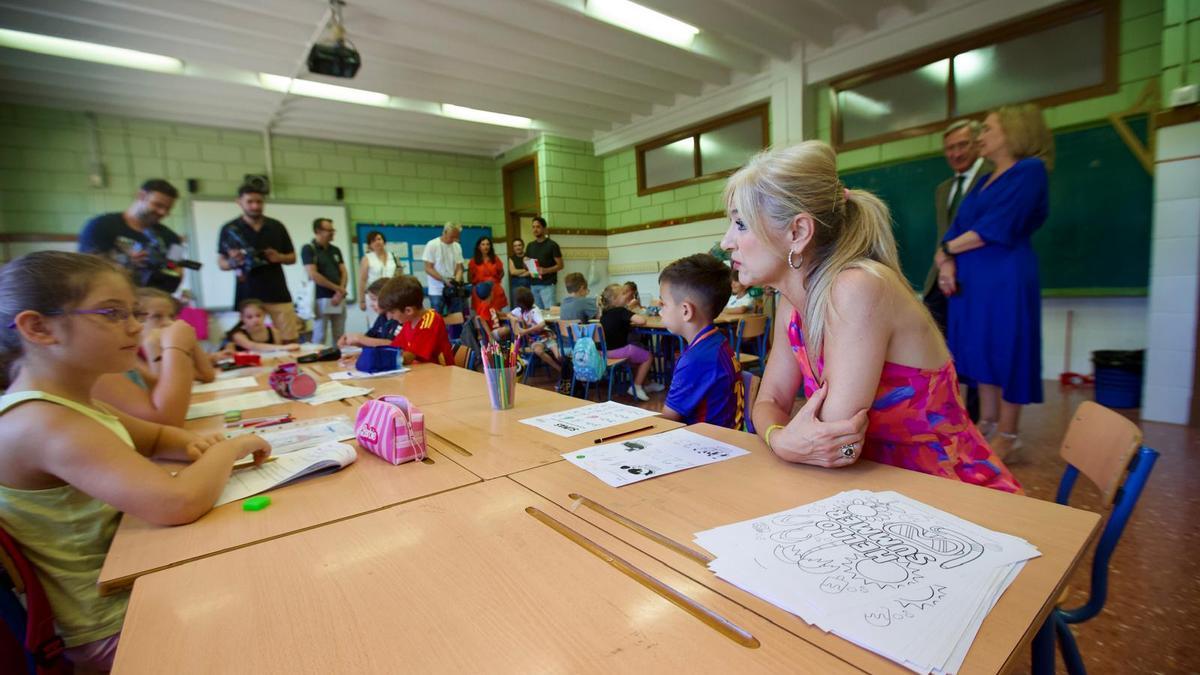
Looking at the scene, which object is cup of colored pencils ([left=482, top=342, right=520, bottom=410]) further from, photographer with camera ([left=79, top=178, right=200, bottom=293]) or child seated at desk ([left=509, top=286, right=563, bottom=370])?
child seated at desk ([left=509, top=286, right=563, bottom=370])

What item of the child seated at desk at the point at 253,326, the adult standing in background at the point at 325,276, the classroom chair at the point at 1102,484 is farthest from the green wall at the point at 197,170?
the classroom chair at the point at 1102,484

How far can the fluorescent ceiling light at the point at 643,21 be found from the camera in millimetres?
4414

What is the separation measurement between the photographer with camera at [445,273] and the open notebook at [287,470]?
5.81m

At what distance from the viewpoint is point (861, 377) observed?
989 mm

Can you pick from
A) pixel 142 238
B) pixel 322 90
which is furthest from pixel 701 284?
pixel 322 90

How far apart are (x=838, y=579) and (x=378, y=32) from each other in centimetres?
520

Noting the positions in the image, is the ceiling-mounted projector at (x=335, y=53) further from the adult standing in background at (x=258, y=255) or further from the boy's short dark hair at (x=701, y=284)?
the boy's short dark hair at (x=701, y=284)

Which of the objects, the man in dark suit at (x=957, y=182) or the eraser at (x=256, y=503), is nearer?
the eraser at (x=256, y=503)

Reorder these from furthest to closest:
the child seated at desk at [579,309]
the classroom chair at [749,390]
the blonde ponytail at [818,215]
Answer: the child seated at desk at [579,309] → the classroom chair at [749,390] → the blonde ponytail at [818,215]

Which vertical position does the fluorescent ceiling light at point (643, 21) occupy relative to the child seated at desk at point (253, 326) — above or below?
above

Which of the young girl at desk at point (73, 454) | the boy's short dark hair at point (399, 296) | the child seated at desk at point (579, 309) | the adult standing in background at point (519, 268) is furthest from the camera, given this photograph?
the adult standing in background at point (519, 268)

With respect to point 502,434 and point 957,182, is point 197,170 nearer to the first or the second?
point 502,434

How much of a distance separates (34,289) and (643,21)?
15.6 feet

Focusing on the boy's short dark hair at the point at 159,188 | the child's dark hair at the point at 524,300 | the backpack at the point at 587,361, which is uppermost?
the boy's short dark hair at the point at 159,188
